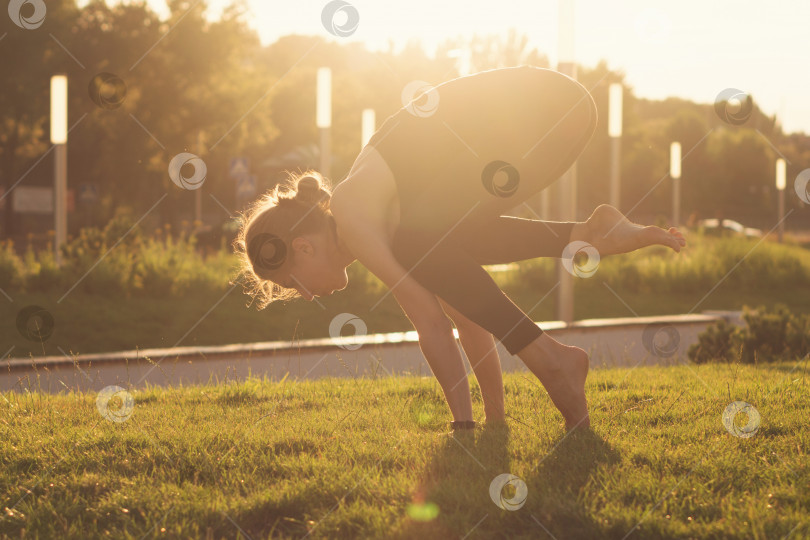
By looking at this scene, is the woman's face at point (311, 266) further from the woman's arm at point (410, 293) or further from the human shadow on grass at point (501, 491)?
the human shadow on grass at point (501, 491)

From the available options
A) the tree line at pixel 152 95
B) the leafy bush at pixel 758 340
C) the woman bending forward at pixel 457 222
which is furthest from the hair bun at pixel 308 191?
the tree line at pixel 152 95

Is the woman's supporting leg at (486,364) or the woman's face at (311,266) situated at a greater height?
the woman's face at (311,266)

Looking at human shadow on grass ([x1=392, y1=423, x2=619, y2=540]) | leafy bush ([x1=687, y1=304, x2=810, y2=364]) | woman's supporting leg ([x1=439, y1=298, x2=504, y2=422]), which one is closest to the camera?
human shadow on grass ([x1=392, y1=423, x2=619, y2=540])

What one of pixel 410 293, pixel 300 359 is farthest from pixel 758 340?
pixel 410 293

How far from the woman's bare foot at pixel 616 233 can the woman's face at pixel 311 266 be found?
3.59 ft

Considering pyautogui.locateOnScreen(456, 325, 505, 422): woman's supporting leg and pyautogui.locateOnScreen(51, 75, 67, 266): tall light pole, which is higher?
pyautogui.locateOnScreen(51, 75, 67, 266): tall light pole

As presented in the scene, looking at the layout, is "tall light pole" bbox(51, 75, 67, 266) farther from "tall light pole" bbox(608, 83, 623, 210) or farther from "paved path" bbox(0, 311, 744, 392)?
"tall light pole" bbox(608, 83, 623, 210)

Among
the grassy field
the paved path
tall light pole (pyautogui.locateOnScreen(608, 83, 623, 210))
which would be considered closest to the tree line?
tall light pole (pyautogui.locateOnScreen(608, 83, 623, 210))

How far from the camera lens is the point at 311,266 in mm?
3543

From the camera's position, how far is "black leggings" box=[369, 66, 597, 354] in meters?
3.25

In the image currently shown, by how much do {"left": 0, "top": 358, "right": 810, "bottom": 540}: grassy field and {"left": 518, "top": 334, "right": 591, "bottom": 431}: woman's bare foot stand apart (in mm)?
92

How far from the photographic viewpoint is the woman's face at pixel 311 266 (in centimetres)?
352

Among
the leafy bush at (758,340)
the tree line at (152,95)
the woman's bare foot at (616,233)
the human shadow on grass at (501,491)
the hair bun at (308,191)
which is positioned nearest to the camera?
the human shadow on grass at (501,491)

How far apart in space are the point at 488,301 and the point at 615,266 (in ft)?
42.9
